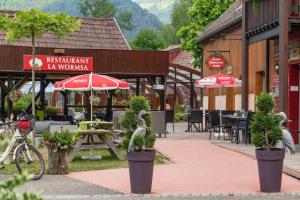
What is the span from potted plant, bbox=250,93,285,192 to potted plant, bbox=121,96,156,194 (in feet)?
5.01

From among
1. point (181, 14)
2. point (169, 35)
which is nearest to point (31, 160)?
point (181, 14)

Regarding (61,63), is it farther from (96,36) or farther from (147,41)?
(147,41)

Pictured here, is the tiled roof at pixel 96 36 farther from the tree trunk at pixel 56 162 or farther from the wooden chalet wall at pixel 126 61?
the tree trunk at pixel 56 162

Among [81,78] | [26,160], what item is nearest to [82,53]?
[81,78]

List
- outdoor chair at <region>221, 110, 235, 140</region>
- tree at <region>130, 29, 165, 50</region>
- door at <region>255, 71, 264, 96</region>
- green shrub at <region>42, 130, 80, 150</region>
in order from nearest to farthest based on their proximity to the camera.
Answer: green shrub at <region>42, 130, 80, 150</region> < outdoor chair at <region>221, 110, 235, 140</region> < door at <region>255, 71, 264, 96</region> < tree at <region>130, 29, 165, 50</region>

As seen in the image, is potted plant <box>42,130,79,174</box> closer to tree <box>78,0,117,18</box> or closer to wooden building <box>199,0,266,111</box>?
wooden building <box>199,0,266,111</box>

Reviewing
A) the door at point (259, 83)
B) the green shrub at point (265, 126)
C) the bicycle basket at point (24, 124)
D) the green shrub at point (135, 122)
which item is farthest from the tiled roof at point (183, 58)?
the green shrub at point (265, 126)

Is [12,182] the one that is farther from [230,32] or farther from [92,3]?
[92,3]

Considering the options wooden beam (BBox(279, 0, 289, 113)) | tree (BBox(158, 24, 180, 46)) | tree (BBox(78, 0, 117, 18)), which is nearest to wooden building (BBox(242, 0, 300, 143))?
wooden beam (BBox(279, 0, 289, 113))

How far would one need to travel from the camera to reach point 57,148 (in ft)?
39.7

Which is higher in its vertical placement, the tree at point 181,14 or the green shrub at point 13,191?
the tree at point 181,14

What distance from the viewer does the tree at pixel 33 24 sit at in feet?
51.0

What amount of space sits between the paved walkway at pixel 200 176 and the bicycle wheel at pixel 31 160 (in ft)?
2.19

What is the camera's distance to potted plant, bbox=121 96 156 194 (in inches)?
375
